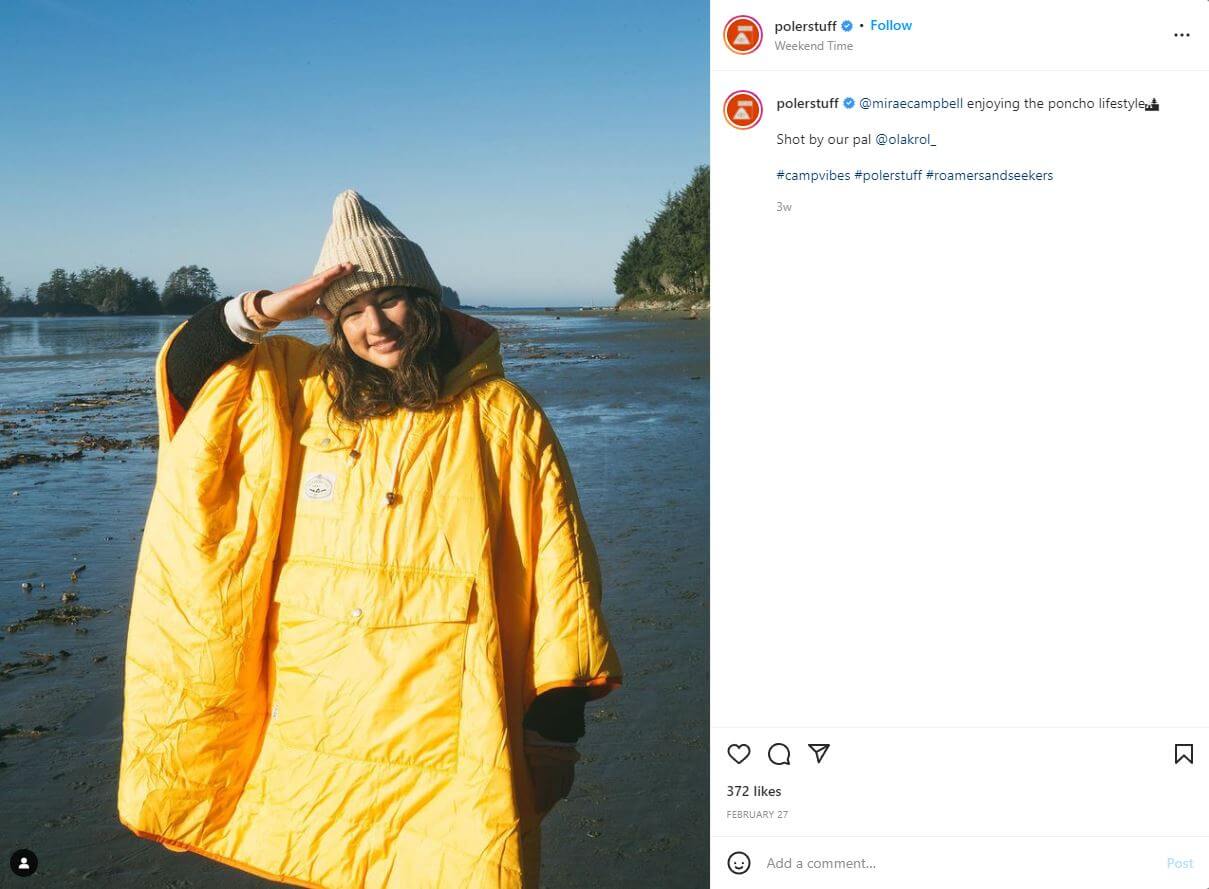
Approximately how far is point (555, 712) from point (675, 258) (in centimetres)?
5619

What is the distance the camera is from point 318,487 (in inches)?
91.1

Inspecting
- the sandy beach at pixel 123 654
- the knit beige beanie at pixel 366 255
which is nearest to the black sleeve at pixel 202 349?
the knit beige beanie at pixel 366 255

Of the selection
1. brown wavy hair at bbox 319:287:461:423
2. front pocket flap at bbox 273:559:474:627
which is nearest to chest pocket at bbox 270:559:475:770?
front pocket flap at bbox 273:559:474:627

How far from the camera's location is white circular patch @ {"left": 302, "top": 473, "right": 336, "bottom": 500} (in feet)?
7.54

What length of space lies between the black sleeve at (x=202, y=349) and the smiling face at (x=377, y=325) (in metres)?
0.25

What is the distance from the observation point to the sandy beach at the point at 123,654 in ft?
11.3

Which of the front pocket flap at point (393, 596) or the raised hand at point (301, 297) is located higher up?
the raised hand at point (301, 297)
